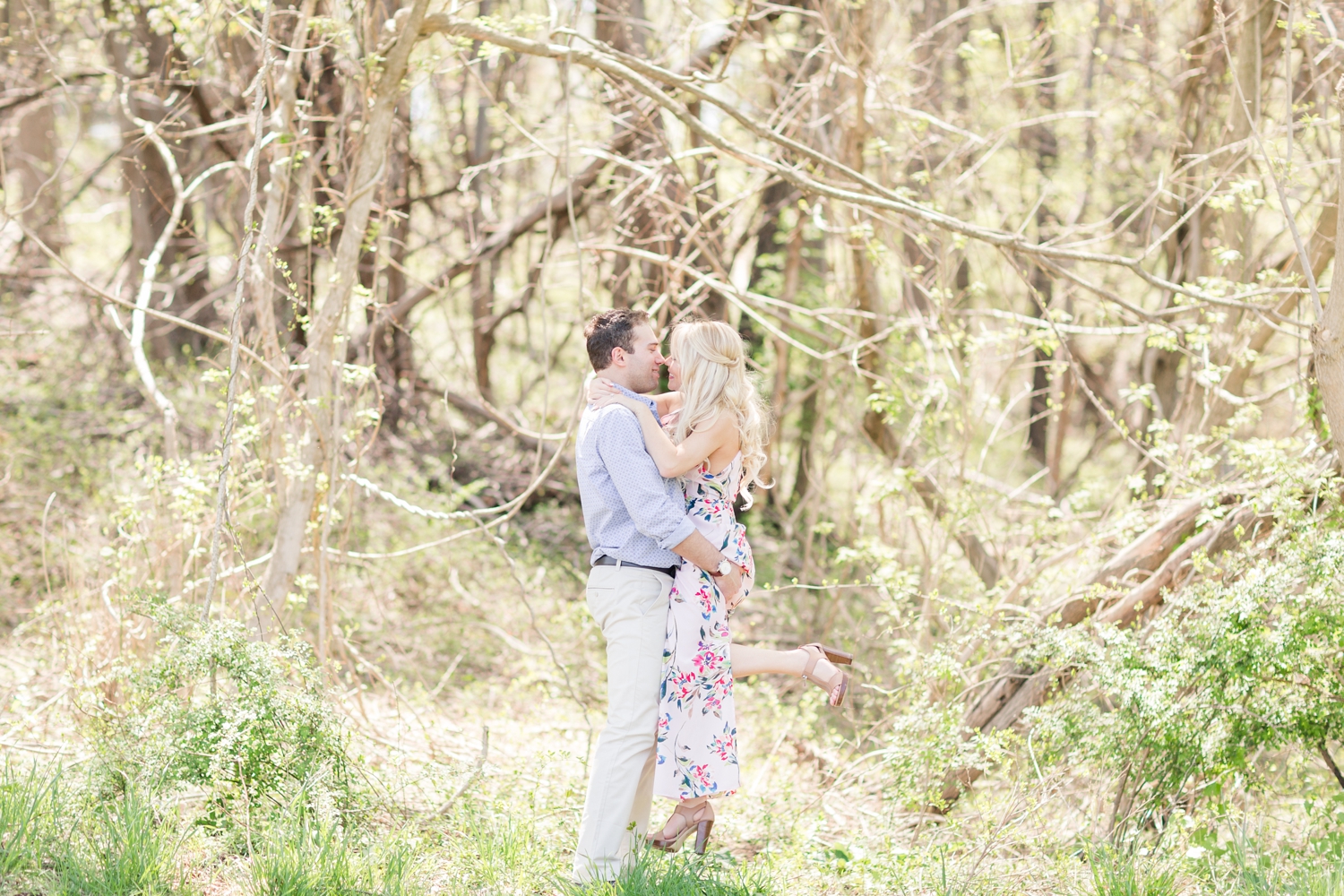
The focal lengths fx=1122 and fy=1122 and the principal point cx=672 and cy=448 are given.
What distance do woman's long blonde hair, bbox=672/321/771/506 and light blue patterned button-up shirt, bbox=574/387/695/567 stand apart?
0.12 metres

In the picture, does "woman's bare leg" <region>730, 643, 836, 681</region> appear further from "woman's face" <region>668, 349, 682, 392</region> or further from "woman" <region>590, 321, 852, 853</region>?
"woman's face" <region>668, 349, 682, 392</region>

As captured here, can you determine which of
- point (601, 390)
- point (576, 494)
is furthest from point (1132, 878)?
point (576, 494)

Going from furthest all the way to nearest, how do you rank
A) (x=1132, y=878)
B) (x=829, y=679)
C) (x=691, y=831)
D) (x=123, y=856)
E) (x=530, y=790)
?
(x=530, y=790)
(x=829, y=679)
(x=691, y=831)
(x=1132, y=878)
(x=123, y=856)

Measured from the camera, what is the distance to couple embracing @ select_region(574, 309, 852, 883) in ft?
10.9

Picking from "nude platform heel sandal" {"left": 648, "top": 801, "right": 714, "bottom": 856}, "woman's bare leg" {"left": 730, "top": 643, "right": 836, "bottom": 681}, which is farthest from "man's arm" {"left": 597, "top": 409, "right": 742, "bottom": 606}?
"nude platform heel sandal" {"left": 648, "top": 801, "right": 714, "bottom": 856}

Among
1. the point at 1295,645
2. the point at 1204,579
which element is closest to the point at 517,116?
the point at 1204,579

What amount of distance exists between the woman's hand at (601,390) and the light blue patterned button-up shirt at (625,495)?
0.03m

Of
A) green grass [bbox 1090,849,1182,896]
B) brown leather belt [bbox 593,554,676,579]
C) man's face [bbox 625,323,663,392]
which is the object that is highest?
man's face [bbox 625,323,663,392]

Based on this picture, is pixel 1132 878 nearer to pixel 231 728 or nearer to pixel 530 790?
pixel 530 790

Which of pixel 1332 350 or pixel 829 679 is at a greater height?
pixel 1332 350

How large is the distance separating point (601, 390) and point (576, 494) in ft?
16.7

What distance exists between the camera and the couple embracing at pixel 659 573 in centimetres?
332

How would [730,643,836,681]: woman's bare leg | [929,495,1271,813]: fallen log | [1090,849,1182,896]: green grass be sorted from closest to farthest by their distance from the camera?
1. [1090,849,1182,896]: green grass
2. [730,643,836,681]: woman's bare leg
3. [929,495,1271,813]: fallen log

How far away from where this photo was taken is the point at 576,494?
8484 mm
